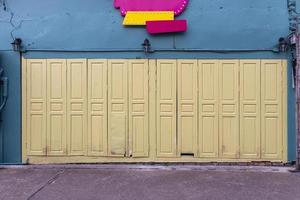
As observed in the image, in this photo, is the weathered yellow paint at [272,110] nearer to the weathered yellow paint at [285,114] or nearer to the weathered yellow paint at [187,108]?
the weathered yellow paint at [285,114]

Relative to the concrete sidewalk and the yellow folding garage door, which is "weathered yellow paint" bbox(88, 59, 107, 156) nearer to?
the yellow folding garage door

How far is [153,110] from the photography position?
8945 mm

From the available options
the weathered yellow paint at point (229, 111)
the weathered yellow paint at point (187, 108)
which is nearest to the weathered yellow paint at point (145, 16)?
the weathered yellow paint at point (187, 108)

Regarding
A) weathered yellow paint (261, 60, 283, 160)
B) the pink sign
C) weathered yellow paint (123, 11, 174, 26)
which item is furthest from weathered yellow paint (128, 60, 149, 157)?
weathered yellow paint (261, 60, 283, 160)

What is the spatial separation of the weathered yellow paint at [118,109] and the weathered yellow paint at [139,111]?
0.12 m

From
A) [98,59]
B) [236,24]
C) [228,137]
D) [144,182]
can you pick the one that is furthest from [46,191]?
[236,24]

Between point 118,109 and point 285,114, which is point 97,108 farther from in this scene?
point 285,114

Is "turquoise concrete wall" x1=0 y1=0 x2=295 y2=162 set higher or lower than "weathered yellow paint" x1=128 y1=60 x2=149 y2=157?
higher

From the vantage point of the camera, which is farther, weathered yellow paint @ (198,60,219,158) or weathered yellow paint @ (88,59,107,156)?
weathered yellow paint @ (88,59,107,156)

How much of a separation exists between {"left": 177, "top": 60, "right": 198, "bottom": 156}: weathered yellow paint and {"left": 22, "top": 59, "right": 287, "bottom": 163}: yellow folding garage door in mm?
21

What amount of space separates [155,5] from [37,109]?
10.8 feet

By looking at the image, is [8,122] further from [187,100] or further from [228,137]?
[228,137]

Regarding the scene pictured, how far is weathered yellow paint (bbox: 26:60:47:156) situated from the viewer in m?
9.06


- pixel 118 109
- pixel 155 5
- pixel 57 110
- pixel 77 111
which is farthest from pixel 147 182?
pixel 155 5
